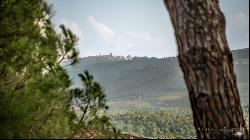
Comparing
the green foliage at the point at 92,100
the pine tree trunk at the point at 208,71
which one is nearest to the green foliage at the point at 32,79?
the green foliage at the point at 92,100

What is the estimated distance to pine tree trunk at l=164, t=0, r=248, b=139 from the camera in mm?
4652

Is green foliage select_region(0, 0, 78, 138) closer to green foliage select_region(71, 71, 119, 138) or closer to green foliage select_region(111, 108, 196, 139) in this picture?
green foliage select_region(71, 71, 119, 138)

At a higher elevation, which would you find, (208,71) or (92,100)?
(208,71)

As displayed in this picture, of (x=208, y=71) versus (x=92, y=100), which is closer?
(x=208, y=71)

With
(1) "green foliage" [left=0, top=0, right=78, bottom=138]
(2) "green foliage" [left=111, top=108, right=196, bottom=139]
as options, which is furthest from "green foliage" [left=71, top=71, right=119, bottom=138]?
(2) "green foliage" [left=111, top=108, right=196, bottom=139]

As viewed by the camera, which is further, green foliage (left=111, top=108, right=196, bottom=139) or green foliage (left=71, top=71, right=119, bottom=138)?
green foliage (left=111, top=108, right=196, bottom=139)

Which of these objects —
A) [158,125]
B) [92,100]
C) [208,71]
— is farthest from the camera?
[158,125]

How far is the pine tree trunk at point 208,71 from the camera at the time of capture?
15.3 ft

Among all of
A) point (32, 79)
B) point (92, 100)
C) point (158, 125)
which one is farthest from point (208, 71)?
point (158, 125)

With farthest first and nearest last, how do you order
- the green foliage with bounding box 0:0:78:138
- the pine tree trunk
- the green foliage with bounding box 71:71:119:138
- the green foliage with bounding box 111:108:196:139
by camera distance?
the green foliage with bounding box 111:108:196:139, the green foliage with bounding box 71:71:119:138, the green foliage with bounding box 0:0:78:138, the pine tree trunk

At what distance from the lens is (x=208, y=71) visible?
4672 millimetres

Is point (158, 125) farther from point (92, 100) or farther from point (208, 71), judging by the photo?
point (208, 71)

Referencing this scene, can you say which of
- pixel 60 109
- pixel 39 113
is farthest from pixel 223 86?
pixel 39 113

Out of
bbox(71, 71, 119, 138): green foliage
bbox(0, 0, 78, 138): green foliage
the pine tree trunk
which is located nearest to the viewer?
the pine tree trunk
